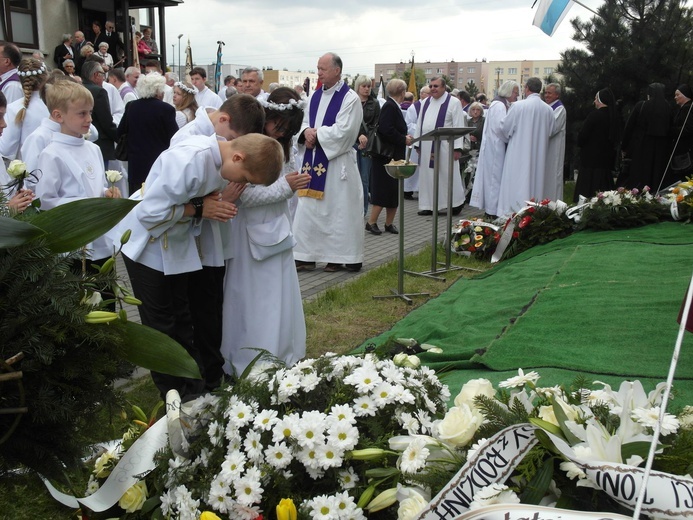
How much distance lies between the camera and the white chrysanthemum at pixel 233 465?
193cm

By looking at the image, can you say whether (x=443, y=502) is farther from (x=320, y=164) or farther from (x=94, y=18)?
(x=94, y=18)

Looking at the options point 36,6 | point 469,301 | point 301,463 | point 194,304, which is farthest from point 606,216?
point 36,6

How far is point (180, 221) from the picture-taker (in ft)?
12.3

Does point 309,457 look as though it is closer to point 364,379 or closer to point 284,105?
point 364,379

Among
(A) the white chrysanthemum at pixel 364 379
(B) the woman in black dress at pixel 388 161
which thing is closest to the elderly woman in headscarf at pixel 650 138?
(B) the woman in black dress at pixel 388 161

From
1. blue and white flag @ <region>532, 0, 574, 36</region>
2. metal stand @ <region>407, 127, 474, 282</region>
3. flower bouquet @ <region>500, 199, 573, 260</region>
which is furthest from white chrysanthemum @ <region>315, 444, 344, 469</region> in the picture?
blue and white flag @ <region>532, 0, 574, 36</region>

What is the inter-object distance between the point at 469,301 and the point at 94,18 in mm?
19068

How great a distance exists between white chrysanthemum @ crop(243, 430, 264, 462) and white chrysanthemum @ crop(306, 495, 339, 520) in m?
0.20

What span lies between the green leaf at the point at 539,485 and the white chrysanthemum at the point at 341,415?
0.52 metres

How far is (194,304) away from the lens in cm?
428

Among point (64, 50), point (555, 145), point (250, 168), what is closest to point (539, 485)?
point (250, 168)

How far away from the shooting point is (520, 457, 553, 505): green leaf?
66.4 inches

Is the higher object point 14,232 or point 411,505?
point 14,232

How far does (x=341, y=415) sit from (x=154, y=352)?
657 mm
